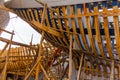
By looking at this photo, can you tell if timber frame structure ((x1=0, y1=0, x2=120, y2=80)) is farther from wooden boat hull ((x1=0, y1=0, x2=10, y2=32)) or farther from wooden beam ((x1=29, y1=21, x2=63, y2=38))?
wooden boat hull ((x1=0, y1=0, x2=10, y2=32))

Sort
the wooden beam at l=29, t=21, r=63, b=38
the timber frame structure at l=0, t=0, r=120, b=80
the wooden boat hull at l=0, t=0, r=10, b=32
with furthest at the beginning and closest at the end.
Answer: the wooden boat hull at l=0, t=0, r=10, b=32, the timber frame structure at l=0, t=0, r=120, b=80, the wooden beam at l=29, t=21, r=63, b=38

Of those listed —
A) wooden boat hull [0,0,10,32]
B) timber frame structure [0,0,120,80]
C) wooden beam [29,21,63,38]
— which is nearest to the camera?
wooden beam [29,21,63,38]

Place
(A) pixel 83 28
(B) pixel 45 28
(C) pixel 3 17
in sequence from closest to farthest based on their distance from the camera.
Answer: (B) pixel 45 28 → (A) pixel 83 28 → (C) pixel 3 17

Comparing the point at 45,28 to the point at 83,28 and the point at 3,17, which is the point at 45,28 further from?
the point at 3,17

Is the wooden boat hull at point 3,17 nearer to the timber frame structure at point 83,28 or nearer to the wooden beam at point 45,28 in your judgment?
the timber frame structure at point 83,28

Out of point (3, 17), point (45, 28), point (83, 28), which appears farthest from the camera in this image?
point (3, 17)

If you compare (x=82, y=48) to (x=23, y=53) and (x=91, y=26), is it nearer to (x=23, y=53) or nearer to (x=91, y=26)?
(x=91, y=26)

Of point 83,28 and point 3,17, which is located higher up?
point 3,17

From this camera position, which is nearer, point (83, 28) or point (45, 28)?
point (45, 28)

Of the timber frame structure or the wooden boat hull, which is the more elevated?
the wooden boat hull

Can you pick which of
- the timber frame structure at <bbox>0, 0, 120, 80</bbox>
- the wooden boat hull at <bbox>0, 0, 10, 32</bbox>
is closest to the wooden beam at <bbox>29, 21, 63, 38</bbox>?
the timber frame structure at <bbox>0, 0, 120, 80</bbox>

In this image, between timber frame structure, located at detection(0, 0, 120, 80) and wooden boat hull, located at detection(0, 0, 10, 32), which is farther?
wooden boat hull, located at detection(0, 0, 10, 32)

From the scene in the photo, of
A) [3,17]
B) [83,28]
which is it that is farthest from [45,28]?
[3,17]

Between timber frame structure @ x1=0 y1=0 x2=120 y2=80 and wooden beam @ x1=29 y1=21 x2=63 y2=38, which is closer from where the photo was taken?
wooden beam @ x1=29 y1=21 x2=63 y2=38
